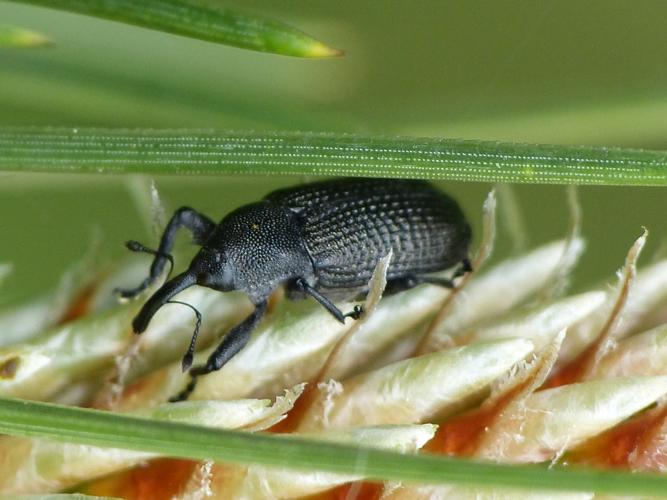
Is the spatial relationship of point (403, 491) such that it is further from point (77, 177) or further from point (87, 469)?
point (77, 177)

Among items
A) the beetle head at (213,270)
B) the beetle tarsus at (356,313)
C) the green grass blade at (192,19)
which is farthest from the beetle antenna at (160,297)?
the green grass blade at (192,19)

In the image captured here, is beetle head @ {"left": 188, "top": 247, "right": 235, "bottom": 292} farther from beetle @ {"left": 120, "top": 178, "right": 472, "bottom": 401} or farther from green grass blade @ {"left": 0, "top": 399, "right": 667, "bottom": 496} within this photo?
green grass blade @ {"left": 0, "top": 399, "right": 667, "bottom": 496}

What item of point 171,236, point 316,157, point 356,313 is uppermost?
point 316,157

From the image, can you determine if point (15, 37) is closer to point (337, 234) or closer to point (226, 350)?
point (226, 350)

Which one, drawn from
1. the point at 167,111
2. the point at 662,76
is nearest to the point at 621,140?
the point at 662,76

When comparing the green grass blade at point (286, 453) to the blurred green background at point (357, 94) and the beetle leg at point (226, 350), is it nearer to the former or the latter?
the beetle leg at point (226, 350)

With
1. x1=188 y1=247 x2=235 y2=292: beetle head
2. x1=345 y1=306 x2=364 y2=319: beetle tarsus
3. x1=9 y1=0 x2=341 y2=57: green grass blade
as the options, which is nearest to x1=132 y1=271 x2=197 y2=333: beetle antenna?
x1=188 y1=247 x2=235 y2=292: beetle head

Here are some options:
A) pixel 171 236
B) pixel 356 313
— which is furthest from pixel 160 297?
pixel 171 236
